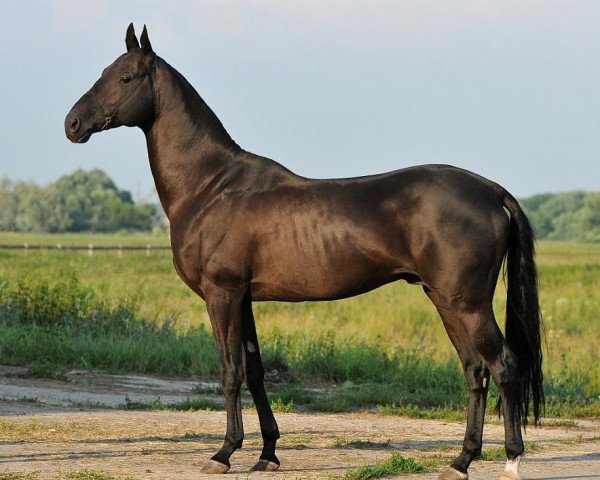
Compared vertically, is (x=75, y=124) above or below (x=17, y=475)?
above

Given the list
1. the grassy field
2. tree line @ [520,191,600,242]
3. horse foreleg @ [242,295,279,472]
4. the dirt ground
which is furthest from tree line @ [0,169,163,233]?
horse foreleg @ [242,295,279,472]

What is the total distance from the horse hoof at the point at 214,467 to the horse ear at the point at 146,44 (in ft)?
9.41

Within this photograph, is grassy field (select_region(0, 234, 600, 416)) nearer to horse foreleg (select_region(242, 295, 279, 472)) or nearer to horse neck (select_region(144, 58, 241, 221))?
horse foreleg (select_region(242, 295, 279, 472))

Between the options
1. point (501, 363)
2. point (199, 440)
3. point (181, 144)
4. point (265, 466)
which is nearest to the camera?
point (501, 363)

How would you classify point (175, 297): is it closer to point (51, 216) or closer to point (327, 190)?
point (327, 190)

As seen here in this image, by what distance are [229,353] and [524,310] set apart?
6.70 ft

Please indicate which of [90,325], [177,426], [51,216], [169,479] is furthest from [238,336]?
[51,216]

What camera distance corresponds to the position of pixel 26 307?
15477 millimetres

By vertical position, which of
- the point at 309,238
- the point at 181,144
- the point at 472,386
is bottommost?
the point at 472,386

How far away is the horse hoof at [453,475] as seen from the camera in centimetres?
718

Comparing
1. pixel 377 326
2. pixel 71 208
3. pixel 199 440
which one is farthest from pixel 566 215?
pixel 199 440

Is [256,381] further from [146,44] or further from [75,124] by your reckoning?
[146,44]

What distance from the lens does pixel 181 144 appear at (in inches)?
313

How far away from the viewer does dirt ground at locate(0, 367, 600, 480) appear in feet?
25.0
